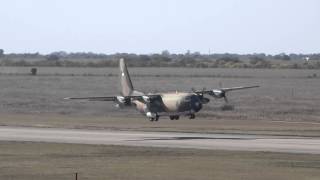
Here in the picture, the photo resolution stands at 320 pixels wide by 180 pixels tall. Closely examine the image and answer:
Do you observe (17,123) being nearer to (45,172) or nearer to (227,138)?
(227,138)

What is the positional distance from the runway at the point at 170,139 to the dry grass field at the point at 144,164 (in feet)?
10.1

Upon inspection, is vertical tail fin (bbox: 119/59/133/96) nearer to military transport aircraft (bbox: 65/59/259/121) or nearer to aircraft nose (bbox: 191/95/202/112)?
military transport aircraft (bbox: 65/59/259/121)

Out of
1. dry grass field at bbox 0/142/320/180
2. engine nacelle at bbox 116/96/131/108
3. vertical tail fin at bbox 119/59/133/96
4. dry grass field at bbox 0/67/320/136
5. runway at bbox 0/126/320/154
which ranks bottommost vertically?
dry grass field at bbox 0/67/320/136

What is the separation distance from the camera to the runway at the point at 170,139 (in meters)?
51.2

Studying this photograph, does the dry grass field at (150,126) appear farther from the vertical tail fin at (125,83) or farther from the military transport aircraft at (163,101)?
the vertical tail fin at (125,83)

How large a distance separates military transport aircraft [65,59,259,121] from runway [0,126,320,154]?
9.07 metres

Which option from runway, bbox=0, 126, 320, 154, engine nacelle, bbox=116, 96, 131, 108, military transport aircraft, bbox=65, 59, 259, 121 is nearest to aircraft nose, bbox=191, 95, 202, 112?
military transport aircraft, bbox=65, 59, 259, 121

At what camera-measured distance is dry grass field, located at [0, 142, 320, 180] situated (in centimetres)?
3678

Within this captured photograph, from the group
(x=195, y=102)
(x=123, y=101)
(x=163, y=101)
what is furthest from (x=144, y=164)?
(x=123, y=101)

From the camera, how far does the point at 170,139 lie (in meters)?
57.7

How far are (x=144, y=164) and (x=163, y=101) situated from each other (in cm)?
3450

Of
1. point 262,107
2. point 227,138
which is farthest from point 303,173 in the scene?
point 262,107

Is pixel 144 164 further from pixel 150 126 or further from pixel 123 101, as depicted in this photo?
pixel 123 101

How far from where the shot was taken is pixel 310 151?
48000mm
